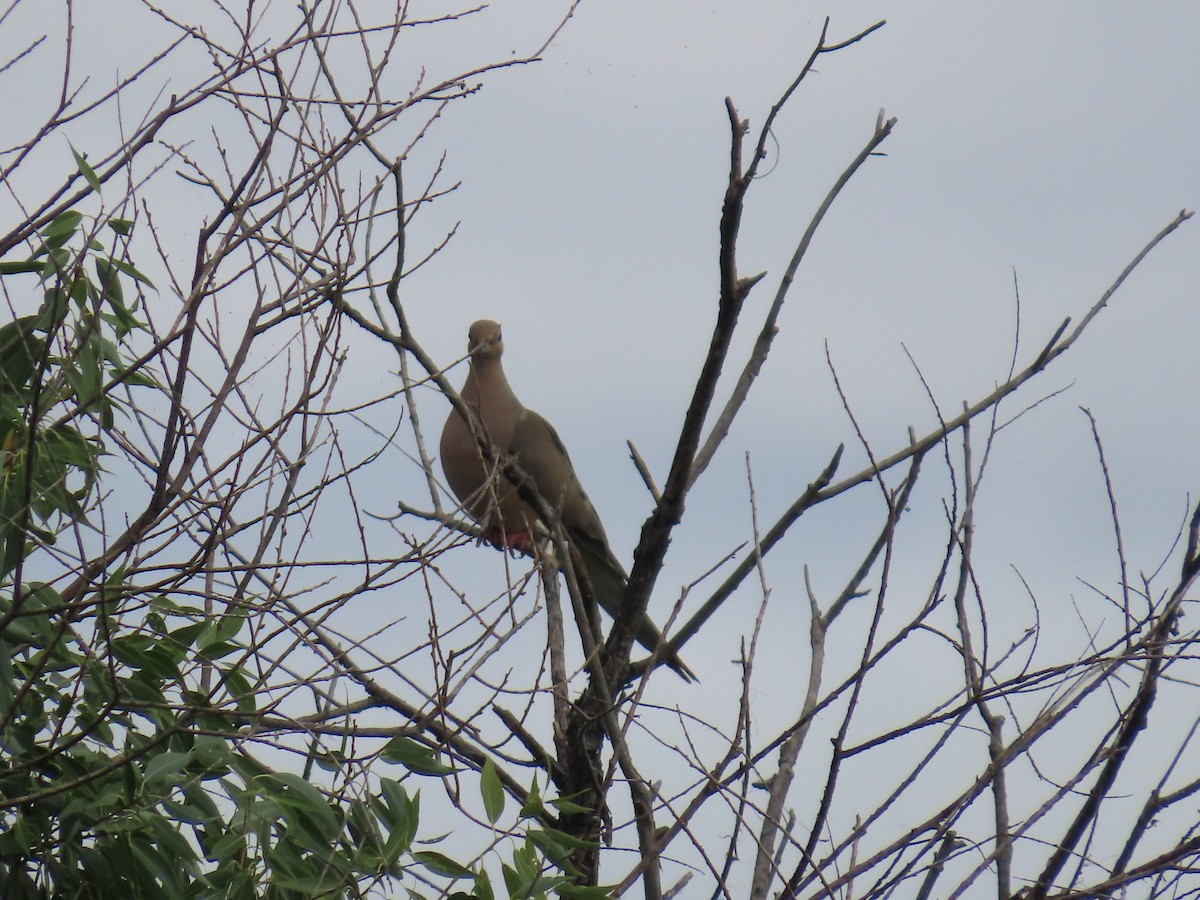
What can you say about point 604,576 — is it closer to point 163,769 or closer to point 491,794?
point 491,794

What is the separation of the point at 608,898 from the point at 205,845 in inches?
26.2

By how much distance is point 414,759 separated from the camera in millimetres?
2168

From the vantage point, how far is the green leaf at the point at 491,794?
2.09 metres

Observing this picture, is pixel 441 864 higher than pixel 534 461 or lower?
lower

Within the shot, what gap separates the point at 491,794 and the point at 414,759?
0.16 meters

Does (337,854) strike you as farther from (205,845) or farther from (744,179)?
(744,179)

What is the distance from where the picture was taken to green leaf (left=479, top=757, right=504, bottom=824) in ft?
6.84

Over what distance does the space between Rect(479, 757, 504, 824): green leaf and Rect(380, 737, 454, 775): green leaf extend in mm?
94

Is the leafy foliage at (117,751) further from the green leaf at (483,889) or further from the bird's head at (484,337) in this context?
the bird's head at (484,337)

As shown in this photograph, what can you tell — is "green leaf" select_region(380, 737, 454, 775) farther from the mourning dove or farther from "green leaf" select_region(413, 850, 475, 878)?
the mourning dove

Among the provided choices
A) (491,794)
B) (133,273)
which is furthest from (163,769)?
(133,273)

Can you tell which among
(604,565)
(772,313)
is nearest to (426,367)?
(772,313)

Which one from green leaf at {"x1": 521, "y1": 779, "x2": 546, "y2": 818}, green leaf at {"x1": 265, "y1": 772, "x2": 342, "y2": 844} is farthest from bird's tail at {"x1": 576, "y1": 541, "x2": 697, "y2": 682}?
green leaf at {"x1": 265, "y1": 772, "x2": 342, "y2": 844}

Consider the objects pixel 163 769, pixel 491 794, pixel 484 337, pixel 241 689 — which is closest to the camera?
pixel 163 769
